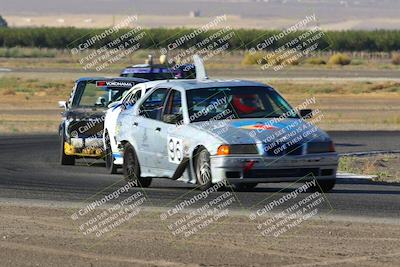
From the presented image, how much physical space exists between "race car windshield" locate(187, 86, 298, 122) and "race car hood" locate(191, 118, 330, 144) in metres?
0.23

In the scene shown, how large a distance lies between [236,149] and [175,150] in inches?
45.9

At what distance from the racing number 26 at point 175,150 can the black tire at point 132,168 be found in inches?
40.2

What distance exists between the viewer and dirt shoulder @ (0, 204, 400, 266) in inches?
387

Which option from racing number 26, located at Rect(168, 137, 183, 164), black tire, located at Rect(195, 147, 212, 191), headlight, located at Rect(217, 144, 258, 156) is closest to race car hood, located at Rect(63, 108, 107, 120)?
racing number 26, located at Rect(168, 137, 183, 164)

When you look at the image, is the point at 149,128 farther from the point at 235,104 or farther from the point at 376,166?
the point at 376,166

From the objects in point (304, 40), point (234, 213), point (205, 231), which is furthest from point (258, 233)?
point (304, 40)

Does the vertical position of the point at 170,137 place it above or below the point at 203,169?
above

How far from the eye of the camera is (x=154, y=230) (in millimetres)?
11797

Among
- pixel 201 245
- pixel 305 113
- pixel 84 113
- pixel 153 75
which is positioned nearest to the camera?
pixel 201 245

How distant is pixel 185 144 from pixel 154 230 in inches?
122

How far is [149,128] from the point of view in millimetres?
15883

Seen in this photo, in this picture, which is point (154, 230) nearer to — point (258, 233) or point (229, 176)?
point (258, 233)

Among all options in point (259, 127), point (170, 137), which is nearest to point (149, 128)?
point (170, 137)

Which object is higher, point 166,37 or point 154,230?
point 154,230
